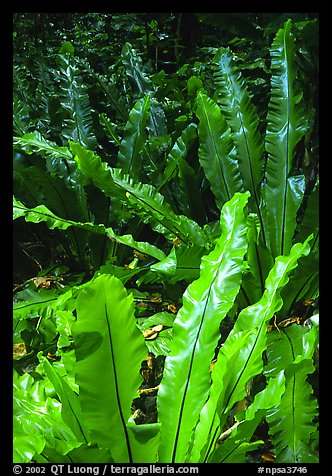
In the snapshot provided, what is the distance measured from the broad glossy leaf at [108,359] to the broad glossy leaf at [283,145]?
834 mm

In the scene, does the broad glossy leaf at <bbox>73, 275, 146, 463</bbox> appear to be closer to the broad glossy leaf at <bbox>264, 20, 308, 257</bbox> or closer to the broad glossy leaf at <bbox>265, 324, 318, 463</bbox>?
the broad glossy leaf at <bbox>265, 324, 318, 463</bbox>

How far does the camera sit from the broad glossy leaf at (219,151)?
175 cm

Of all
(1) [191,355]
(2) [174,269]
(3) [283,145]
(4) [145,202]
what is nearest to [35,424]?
(1) [191,355]

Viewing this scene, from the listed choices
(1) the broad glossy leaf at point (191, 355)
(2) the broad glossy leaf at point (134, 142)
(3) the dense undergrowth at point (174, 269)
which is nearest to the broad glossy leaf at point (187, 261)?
(3) the dense undergrowth at point (174, 269)

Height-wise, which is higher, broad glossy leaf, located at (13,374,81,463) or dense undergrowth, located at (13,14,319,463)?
dense undergrowth, located at (13,14,319,463)

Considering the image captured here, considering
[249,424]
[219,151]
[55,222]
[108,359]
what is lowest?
[249,424]

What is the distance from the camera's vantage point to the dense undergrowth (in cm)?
99

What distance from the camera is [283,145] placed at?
1.71 meters

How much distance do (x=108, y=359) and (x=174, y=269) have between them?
0.44 meters

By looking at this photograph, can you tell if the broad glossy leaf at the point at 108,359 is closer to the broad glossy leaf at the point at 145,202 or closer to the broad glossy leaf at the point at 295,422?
the broad glossy leaf at the point at 295,422

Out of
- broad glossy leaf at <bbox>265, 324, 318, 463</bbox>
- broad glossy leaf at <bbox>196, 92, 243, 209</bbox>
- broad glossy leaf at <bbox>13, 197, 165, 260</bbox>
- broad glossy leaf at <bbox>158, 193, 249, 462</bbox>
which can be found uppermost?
broad glossy leaf at <bbox>196, 92, 243, 209</bbox>

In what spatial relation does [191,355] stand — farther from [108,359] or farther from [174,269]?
[174,269]

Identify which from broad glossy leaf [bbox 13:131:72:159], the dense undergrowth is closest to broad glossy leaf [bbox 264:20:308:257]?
the dense undergrowth
